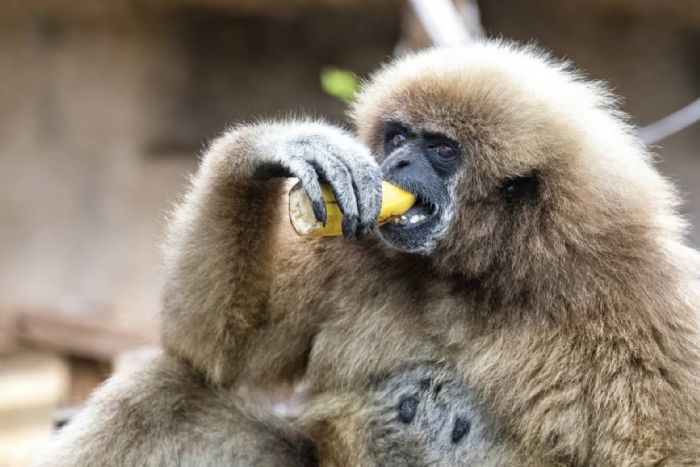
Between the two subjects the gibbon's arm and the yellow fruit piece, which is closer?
the yellow fruit piece

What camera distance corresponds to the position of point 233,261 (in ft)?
16.4

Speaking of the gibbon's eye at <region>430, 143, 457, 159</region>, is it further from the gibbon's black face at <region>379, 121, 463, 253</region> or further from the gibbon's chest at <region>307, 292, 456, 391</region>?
the gibbon's chest at <region>307, 292, 456, 391</region>

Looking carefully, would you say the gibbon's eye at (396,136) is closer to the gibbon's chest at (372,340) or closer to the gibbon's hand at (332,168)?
the gibbon's hand at (332,168)

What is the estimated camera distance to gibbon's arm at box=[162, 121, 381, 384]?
4.81m

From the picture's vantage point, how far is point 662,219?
4746 millimetres

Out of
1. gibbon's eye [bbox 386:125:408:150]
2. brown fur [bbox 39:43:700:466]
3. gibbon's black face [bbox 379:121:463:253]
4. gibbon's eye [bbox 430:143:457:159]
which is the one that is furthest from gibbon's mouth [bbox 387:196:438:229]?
gibbon's eye [bbox 386:125:408:150]

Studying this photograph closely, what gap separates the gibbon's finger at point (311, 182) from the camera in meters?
4.26

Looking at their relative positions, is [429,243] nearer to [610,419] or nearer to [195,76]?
[610,419]

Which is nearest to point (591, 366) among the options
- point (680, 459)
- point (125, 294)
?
point (680, 459)

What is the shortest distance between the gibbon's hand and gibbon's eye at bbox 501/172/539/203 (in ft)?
2.20

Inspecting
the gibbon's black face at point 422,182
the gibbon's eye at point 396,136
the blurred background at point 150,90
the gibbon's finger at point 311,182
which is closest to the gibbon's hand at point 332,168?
the gibbon's finger at point 311,182

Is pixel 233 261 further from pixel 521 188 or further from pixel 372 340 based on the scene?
pixel 521 188

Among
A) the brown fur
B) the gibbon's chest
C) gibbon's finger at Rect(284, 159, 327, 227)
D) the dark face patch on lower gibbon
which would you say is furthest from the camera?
the gibbon's chest

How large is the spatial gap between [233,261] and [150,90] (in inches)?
301
